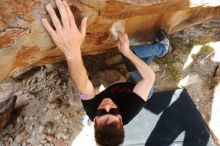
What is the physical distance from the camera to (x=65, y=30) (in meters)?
2.69

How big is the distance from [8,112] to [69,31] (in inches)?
83.0

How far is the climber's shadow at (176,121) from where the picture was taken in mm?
4480

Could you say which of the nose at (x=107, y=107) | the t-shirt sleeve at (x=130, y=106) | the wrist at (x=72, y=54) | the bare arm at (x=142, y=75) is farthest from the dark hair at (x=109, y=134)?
the wrist at (x=72, y=54)

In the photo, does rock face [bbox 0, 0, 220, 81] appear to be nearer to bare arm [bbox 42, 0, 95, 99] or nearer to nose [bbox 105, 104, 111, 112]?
bare arm [bbox 42, 0, 95, 99]

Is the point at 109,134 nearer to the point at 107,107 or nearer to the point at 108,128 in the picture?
the point at 108,128

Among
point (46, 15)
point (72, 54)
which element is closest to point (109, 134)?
point (72, 54)

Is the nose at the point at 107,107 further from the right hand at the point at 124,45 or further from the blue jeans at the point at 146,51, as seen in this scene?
the blue jeans at the point at 146,51

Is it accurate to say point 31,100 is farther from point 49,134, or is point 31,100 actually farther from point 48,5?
point 48,5

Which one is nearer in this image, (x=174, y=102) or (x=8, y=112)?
(x=8, y=112)

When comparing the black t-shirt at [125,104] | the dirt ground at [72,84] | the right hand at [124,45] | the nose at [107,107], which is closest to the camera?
the nose at [107,107]

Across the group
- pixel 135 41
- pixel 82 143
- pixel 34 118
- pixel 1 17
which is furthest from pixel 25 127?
pixel 1 17

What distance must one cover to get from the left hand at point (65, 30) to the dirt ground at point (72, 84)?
1.77 meters

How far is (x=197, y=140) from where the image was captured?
4.48 meters

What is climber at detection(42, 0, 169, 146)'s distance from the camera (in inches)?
106
